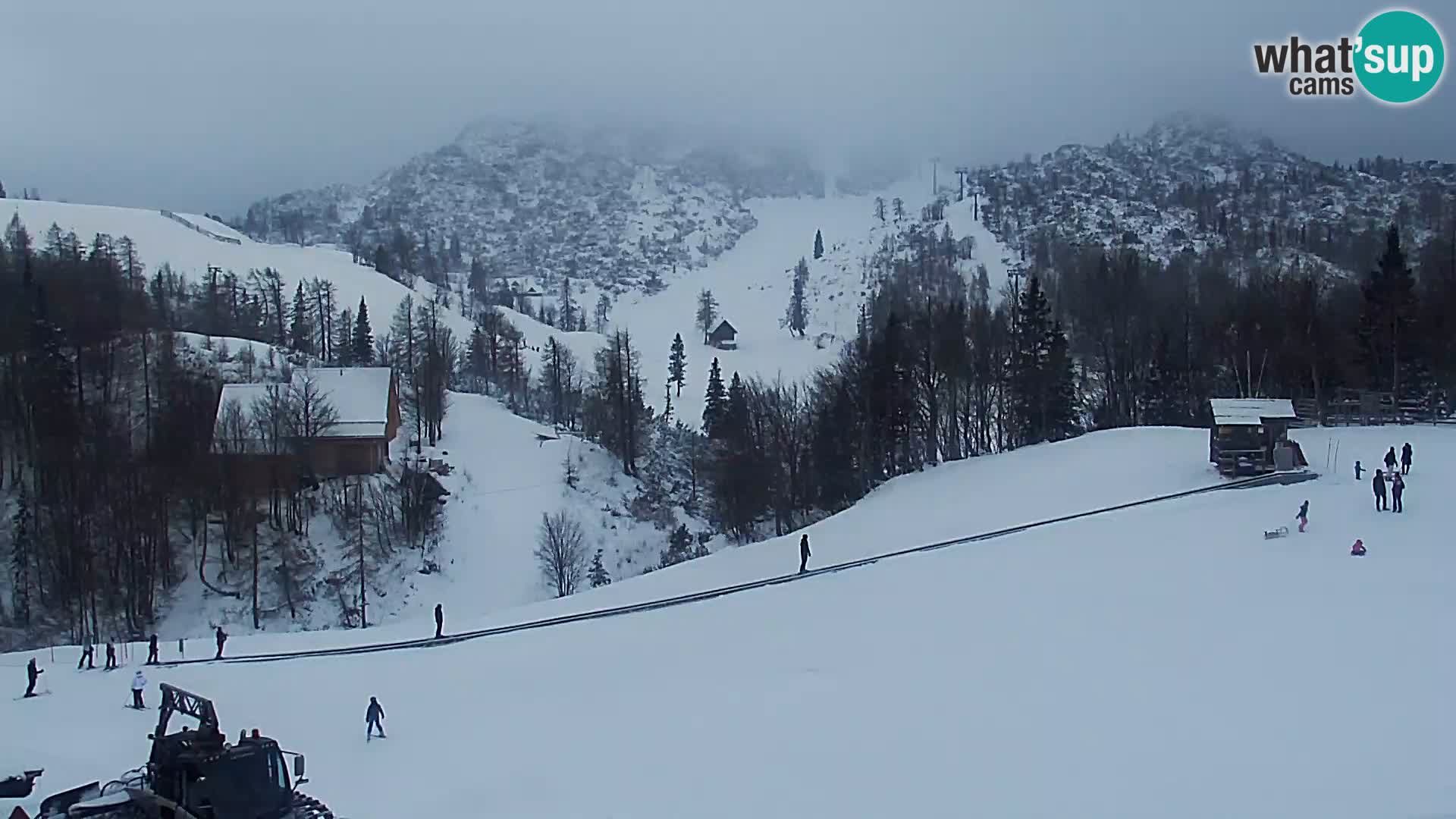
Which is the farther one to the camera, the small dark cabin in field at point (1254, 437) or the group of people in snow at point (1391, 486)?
the small dark cabin in field at point (1254, 437)

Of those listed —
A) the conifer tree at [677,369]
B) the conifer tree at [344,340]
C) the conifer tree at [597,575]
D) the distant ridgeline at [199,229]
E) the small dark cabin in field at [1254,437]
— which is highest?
the distant ridgeline at [199,229]

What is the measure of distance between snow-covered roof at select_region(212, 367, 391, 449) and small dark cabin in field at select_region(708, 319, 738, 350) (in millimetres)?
75936

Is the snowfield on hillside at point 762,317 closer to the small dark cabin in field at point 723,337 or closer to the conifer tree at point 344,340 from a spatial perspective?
the small dark cabin in field at point 723,337

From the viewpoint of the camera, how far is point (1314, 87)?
27438 millimetres

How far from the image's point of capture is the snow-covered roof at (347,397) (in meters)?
55.5

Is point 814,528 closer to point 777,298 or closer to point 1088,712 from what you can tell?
point 1088,712

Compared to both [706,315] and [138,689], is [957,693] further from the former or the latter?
[706,315]

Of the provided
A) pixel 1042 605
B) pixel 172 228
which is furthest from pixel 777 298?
pixel 1042 605

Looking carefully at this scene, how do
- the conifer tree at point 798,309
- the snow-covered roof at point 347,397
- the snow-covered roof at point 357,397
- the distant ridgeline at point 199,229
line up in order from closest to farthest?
the snow-covered roof at point 347,397 → the snow-covered roof at point 357,397 → the distant ridgeline at point 199,229 → the conifer tree at point 798,309

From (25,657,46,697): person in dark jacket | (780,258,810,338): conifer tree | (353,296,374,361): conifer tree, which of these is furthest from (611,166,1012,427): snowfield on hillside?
(25,657,46,697): person in dark jacket

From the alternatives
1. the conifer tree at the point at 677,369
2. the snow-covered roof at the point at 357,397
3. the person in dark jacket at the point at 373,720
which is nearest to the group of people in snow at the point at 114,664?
the person in dark jacket at the point at 373,720

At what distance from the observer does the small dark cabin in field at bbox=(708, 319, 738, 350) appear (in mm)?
132750

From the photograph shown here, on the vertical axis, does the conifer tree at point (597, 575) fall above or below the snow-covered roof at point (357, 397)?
below

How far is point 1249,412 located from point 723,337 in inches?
4116
